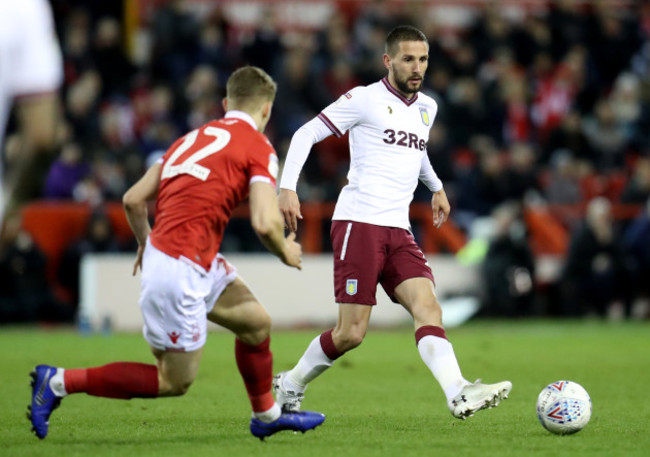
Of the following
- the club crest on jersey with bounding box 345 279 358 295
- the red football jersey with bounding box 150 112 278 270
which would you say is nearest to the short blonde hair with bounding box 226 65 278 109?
the red football jersey with bounding box 150 112 278 270

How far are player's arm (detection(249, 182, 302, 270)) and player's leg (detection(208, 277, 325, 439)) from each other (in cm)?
44

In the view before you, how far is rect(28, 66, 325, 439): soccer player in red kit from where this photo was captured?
6.51m

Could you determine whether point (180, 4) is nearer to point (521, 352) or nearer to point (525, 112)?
point (525, 112)

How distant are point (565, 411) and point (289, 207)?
6.84 ft

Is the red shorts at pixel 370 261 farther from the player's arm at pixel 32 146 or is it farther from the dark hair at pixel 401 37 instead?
the player's arm at pixel 32 146

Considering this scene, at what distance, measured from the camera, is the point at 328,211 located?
17.8m

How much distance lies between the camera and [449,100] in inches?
805

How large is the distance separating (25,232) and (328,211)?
4.27m

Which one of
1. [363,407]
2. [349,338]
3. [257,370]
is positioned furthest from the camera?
[363,407]

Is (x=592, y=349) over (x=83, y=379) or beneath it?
beneath

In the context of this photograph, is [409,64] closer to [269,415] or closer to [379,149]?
[379,149]

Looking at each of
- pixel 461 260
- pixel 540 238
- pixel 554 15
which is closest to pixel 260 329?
pixel 461 260

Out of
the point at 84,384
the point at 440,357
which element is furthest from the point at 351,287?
the point at 84,384

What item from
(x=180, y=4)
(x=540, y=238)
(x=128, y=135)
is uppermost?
(x=180, y=4)
